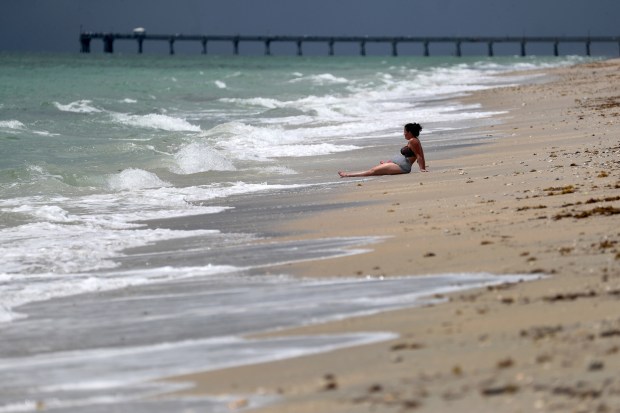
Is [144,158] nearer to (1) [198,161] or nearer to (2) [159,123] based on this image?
(1) [198,161]

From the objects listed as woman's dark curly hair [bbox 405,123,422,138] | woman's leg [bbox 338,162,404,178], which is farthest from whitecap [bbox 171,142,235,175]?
woman's dark curly hair [bbox 405,123,422,138]

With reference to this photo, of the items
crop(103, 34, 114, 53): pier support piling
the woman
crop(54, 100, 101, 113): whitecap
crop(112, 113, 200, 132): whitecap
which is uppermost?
crop(103, 34, 114, 53): pier support piling

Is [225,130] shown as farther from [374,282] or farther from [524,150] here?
[374,282]

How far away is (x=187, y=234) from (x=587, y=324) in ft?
16.1

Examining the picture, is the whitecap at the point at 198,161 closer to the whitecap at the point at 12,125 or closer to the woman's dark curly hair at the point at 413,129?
the woman's dark curly hair at the point at 413,129

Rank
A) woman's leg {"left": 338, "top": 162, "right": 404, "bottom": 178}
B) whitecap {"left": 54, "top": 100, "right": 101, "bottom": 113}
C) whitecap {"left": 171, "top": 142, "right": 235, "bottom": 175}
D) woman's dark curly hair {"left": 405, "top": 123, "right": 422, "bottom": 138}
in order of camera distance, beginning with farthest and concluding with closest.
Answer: whitecap {"left": 54, "top": 100, "right": 101, "bottom": 113}, whitecap {"left": 171, "top": 142, "right": 235, "bottom": 175}, woman's dark curly hair {"left": 405, "top": 123, "right": 422, "bottom": 138}, woman's leg {"left": 338, "top": 162, "right": 404, "bottom": 178}

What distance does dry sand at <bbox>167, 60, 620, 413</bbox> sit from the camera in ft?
13.5

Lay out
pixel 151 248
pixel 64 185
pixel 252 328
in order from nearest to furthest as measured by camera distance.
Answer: pixel 252 328 < pixel 151 248 < pixel 64 185

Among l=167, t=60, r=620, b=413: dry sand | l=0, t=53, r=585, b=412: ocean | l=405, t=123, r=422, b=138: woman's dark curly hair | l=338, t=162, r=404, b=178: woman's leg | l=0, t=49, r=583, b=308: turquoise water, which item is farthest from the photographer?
l=405, t=123, r=422, b=138: woman's dark curly hair

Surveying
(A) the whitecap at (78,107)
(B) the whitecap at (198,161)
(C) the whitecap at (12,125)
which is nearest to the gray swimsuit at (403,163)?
(B) the whitecap at (198,161)

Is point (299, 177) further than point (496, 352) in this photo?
Yes

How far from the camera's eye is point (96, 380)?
4867 mm

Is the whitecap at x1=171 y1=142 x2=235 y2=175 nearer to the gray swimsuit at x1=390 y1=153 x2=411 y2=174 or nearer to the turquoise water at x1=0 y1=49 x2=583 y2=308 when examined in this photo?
the turquoise water at x1=0 y1=49 x2=583 y2=308

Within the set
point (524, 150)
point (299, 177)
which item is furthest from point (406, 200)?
point (524, 150)
